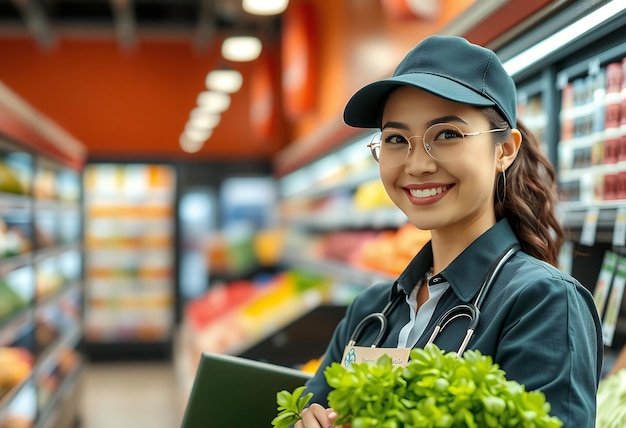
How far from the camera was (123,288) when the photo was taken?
1262 centimetres

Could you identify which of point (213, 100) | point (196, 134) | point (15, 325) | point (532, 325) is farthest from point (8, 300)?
point (196, 134)

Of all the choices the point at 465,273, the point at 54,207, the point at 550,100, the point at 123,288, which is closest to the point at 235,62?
the point at 123,288

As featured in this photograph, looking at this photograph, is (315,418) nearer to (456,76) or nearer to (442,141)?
(442,141)

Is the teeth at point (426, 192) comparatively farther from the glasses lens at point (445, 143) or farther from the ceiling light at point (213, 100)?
the ceiling light at point (213, 100)

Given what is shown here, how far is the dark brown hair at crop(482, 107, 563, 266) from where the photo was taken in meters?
1.70

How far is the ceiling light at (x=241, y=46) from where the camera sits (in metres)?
7.59

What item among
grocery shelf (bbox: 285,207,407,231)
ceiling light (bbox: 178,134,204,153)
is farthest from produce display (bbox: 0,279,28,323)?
ceiling light (bbox: 178,134,204,153)

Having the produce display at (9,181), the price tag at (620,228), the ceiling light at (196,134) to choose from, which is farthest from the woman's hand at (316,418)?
the ceiling light at (196,134)

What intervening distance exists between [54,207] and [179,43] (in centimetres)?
622

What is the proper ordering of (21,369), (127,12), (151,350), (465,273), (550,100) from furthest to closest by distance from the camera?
(151,350), (127,12), (21,369), (550,100), (465,273)

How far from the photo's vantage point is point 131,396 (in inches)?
376

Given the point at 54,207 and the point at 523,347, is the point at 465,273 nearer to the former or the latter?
the point at 523,347

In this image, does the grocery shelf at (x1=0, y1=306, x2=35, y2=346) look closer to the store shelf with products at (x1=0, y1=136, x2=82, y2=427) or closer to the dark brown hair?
the store shelf with products at (x1=0, y1=136, x2=82, y2=427)

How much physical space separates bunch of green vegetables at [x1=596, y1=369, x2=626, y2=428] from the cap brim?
1068 mm
